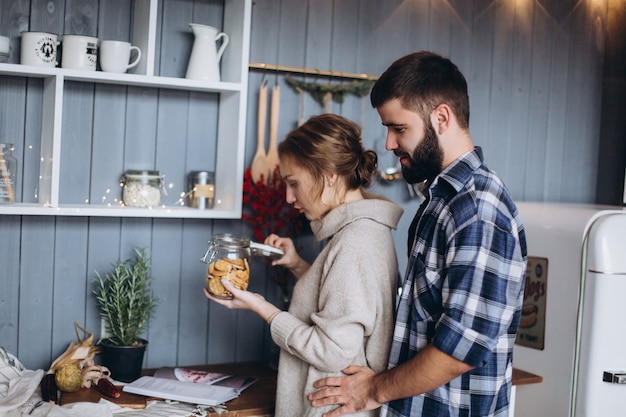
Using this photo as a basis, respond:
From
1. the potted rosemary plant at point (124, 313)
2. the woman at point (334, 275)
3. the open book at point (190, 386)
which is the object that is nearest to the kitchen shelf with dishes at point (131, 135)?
the potted rosemary plant at point (124, 313)

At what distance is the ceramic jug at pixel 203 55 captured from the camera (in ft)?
8.09

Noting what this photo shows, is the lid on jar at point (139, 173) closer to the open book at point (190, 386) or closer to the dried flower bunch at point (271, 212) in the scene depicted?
the dried flower bunch at point (271, 212)

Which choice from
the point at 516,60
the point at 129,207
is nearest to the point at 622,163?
the point at 516,60

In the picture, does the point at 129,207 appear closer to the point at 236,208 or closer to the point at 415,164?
the point at 236,208

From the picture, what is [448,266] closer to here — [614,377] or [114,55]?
[614,377]

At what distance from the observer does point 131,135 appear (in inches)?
99.1

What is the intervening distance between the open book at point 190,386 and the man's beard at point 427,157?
35.7 inches

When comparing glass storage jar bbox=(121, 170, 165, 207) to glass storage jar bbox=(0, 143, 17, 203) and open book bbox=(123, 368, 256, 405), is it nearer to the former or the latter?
glass storage jar bbox=(0, 143, 17, 203)

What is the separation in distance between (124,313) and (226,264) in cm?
49

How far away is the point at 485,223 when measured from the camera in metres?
1.68

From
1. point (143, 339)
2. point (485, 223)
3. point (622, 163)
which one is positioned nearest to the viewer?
point (485, 223)

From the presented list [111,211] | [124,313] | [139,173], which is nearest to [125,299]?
[124,313]

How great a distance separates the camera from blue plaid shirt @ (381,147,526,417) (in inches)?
65.5

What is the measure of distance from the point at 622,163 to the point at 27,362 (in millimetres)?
2539
